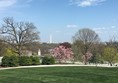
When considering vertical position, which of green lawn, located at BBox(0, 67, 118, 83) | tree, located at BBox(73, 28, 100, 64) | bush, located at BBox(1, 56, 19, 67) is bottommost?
green lawn, located at BBox(0, 67, 118, 83)

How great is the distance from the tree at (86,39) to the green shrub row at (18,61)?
28.5 metres

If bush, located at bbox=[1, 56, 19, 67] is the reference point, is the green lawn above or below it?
below

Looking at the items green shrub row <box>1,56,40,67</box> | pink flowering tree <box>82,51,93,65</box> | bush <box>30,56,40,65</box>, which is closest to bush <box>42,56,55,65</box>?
green shrub row <box>1,56,40,67</box>

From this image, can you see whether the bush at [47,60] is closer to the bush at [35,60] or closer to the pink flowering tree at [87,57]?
the bush at [35,60]

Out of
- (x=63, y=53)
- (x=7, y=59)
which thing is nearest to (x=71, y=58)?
(x=63, y=53)

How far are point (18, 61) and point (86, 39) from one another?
35285 millimetres

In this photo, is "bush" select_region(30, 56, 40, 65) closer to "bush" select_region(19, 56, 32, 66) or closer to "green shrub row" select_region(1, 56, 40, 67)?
"green shrub row" select_region(1, 56, 40, 67)

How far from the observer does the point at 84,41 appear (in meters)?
73.4

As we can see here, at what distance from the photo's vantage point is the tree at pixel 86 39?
233 ft

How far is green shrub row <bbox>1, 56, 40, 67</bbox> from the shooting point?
3925 centimetres

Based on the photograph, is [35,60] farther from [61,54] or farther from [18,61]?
[61,54]

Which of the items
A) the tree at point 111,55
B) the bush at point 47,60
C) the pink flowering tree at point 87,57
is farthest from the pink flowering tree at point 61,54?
the bush at point 47,60

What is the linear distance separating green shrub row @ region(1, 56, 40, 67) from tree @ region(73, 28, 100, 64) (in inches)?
1121

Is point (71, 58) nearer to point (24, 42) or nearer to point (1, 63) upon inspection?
point (24, 42)
